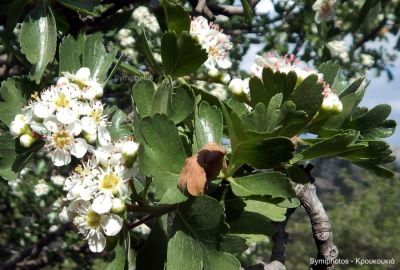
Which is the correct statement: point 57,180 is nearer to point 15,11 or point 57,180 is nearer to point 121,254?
point 15,11

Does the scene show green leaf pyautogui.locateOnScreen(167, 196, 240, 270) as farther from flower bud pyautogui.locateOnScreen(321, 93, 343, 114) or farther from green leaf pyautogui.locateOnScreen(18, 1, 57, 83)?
green leaf pyautogui.locateOnScreen(18, 1, 57, 83)

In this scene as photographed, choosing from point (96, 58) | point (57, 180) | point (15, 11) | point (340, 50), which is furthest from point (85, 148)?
point (340, 50)

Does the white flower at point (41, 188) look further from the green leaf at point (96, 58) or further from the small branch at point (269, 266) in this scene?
the small branch at point (269, 266)

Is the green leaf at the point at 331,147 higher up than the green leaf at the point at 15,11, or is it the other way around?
the green leaf at the point at 15,11

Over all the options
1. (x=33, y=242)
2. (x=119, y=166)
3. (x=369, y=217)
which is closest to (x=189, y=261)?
(x=119, y=166)

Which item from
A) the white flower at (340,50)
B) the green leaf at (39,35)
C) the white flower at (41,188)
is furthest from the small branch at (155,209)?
the white flower at (41,188)
